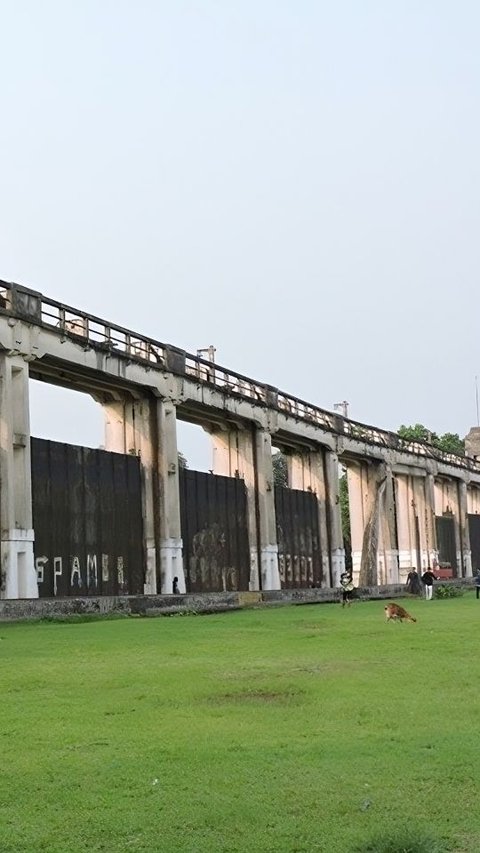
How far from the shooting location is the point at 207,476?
39062 mm

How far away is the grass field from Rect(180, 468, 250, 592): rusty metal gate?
22616 mm

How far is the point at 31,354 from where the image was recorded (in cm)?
2802

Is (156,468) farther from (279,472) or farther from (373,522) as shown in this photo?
(279,472)

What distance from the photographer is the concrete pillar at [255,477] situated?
41250 millimetres

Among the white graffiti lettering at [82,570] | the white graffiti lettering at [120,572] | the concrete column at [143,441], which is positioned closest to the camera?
the white graffiti lettering at [82,570]

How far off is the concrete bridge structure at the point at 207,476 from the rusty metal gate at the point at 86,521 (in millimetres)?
95

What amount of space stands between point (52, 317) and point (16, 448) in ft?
13.2

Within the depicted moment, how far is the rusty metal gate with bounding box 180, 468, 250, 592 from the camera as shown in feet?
123

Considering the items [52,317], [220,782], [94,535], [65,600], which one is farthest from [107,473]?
[220,782]

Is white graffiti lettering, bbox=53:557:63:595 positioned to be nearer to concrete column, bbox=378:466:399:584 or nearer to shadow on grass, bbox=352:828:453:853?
shadow on grass, bbox=352:828:453:853

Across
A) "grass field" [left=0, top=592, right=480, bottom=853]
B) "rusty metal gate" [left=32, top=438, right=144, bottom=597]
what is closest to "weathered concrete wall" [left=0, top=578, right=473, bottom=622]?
"rusty metal gate" [left=32, top=438, right=144, bottom=597]

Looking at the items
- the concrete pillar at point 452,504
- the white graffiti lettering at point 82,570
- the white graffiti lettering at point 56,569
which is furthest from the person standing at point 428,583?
the concrete pillar at point 452,504

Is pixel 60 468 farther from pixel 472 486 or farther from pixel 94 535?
pixel 472 486

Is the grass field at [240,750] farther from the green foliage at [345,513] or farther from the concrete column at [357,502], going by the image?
the green foliage at [345,513]
